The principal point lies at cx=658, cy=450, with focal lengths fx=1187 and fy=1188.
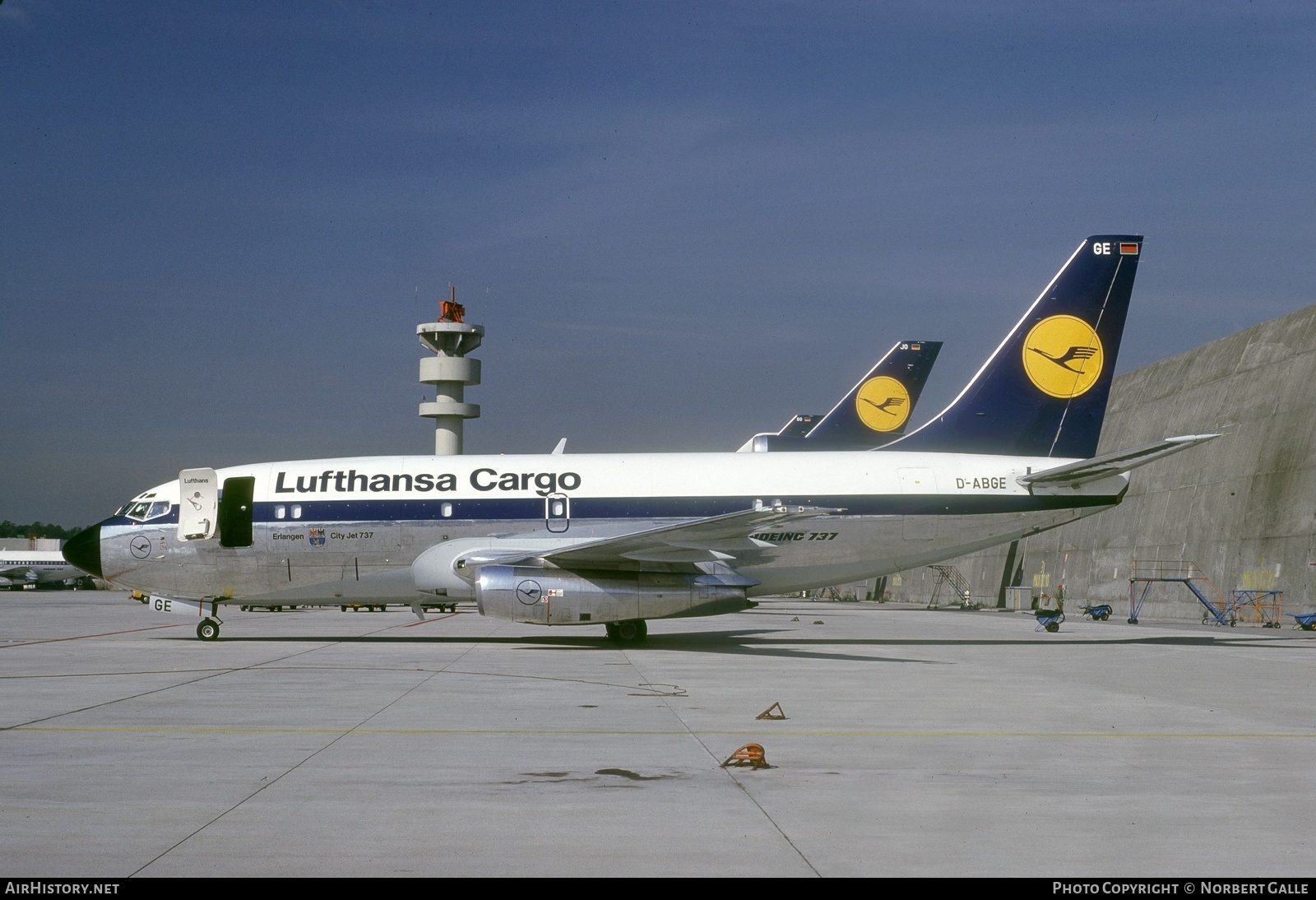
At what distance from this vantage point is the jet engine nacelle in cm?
2288

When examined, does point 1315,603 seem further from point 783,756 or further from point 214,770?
point 214,770

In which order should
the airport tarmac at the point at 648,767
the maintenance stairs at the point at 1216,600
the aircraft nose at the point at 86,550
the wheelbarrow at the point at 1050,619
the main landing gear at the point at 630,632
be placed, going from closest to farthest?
1. the airport tarmac at the point at 648,767
2. the main landing gear at the point at 630,632
3. the aircraft nose at the point at 86,550
4. the wheelbarrow at the point at 1050,619
5. the maintenance stairs at the point at 1216,600

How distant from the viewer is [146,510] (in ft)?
85.8

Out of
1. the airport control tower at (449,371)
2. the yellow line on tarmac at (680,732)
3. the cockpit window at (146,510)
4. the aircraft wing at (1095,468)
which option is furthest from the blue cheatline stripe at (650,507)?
the airport control tower at (449,371)

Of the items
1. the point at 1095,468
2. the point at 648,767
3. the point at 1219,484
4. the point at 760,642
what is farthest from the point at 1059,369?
the point at 648,767

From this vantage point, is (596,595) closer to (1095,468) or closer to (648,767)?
(1095,468)

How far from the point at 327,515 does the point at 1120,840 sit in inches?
831

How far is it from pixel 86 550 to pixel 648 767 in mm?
20343

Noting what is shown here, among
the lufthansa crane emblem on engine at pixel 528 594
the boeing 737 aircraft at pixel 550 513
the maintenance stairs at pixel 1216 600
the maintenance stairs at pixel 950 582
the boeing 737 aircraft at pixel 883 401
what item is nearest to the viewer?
the lufthansa crane emblem on engine at pixel 528 594

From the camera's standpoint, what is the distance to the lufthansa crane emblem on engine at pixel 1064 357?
26875mm

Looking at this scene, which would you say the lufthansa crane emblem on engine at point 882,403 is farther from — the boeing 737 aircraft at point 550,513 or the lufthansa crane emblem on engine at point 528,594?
the lufthansa crane emblem on engine at point 528,594

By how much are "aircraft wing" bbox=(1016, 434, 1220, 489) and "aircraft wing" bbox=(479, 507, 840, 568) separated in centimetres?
549

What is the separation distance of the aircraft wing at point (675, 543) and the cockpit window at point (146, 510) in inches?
290

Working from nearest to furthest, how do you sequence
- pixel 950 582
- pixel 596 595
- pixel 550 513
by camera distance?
pixel 596 595 < pixel 550 513 < pixel 950 582
